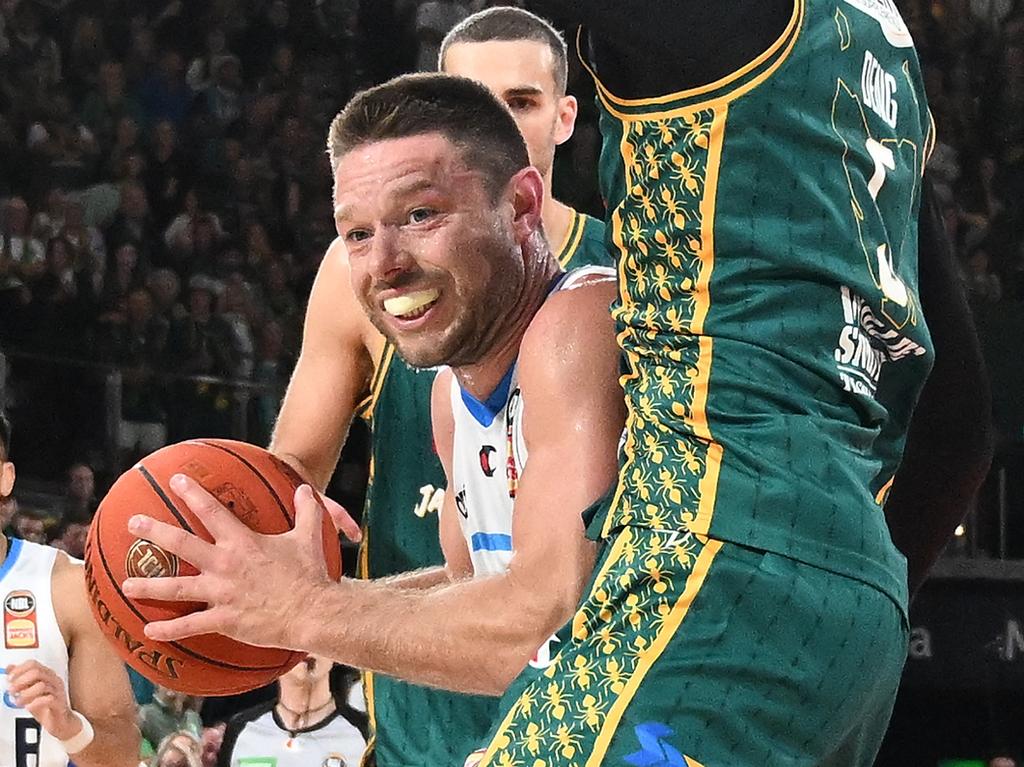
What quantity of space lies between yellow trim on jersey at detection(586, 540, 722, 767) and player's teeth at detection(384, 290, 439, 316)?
61 centimetres


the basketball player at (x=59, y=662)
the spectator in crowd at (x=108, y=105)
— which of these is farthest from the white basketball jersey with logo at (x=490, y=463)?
the spectator in crowd at (x=108, y=105)

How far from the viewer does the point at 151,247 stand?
845cm

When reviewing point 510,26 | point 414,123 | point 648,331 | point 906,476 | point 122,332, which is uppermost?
point 510,26

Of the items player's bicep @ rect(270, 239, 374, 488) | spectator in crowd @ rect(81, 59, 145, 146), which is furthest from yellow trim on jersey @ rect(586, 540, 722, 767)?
spectator in crowd @ rect(81, 59, 145, 146)

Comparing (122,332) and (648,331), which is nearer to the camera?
(648,331)

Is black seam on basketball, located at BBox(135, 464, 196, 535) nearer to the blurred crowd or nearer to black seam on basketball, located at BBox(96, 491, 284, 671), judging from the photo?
black seam on basketball, located at BBox(96, 491, 284, 671)

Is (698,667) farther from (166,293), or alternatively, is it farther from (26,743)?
(166,293)

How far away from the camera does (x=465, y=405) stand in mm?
2381

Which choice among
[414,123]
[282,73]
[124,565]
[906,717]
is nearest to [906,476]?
[414,123]

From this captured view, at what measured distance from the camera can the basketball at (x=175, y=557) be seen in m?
2.22

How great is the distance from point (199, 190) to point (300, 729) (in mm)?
3331

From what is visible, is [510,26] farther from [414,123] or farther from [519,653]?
[519,653]

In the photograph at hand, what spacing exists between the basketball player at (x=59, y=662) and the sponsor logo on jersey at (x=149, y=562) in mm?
2102

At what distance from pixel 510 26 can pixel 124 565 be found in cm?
183
